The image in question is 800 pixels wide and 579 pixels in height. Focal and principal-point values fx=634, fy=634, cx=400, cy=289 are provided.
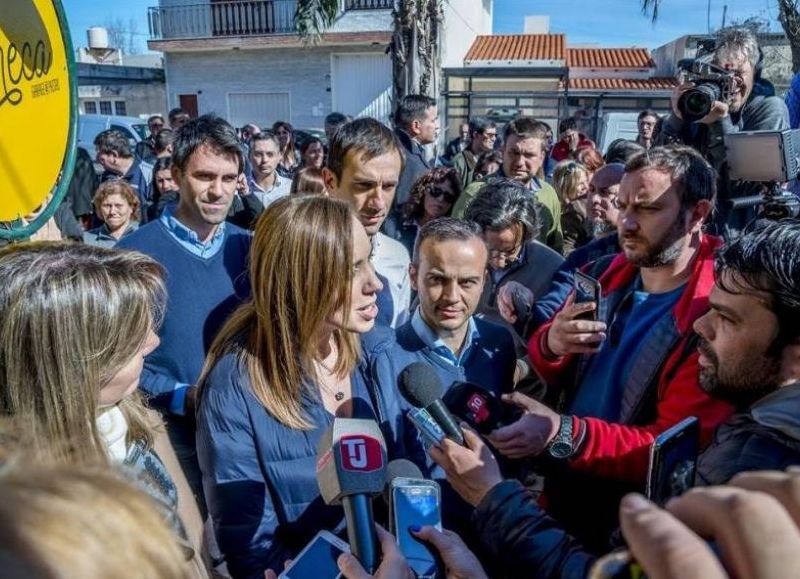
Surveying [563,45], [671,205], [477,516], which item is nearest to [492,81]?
[563,45]

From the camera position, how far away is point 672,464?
3.77 ft

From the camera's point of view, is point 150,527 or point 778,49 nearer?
point 150,527

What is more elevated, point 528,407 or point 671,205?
point 671,205

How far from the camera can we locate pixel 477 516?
1417 millimetres

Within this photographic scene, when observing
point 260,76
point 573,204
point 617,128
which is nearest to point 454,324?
point 573,204

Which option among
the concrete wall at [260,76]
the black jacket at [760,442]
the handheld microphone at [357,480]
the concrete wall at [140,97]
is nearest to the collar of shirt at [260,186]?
the handheld microphone at [357,480]

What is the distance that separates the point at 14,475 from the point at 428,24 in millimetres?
8227

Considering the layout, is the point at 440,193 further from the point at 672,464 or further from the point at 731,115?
the point at 672,464

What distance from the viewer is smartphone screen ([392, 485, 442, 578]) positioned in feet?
3.68

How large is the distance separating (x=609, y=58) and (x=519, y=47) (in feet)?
10.7

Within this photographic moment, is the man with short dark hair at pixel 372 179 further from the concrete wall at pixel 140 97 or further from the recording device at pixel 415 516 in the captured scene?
the concrete wall at pixel 140 97

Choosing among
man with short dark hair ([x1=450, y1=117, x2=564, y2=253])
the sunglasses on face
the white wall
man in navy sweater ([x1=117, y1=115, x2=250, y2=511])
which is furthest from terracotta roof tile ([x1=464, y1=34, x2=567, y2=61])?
man in navy sweater ([x1=117, y1=115, x2=250, y2=511])

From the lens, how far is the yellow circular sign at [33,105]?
1.46 meters

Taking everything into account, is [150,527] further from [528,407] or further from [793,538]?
[528,407]
